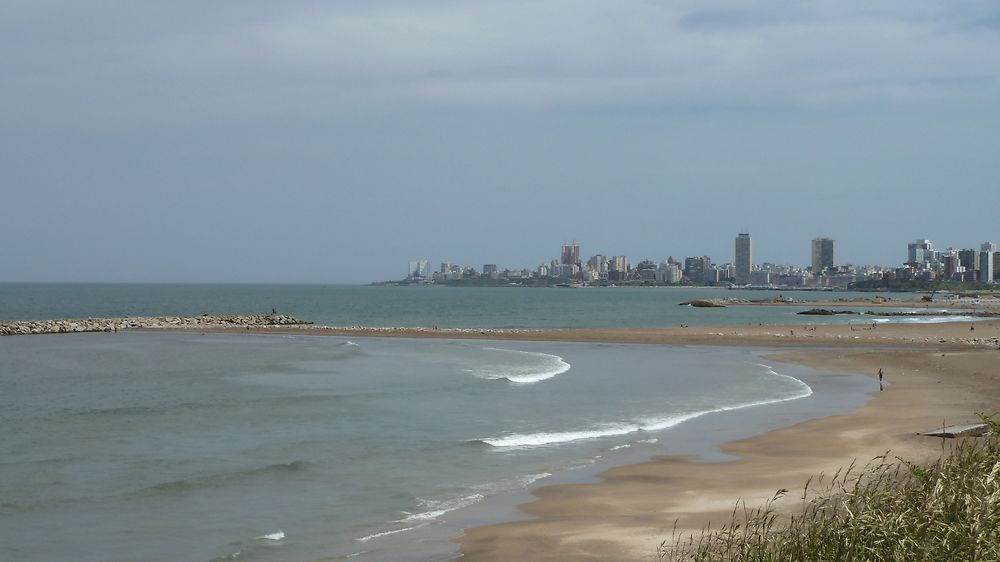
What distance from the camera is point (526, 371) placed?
1757 inches

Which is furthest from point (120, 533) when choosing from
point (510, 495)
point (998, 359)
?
point (998, 359)

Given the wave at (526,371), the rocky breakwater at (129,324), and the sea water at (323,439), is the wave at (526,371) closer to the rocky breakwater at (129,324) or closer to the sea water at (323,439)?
the sea water at (323,439)

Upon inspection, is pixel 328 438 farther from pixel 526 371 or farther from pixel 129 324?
pixel 129 324

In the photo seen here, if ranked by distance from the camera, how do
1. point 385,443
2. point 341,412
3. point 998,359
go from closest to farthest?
point 385,443
point 341,412
point 998,359

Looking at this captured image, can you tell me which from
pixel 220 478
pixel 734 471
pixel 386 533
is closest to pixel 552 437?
pixel 734 471

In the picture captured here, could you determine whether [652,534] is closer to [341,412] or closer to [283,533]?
[283,533]

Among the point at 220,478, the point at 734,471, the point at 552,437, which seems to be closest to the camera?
the point at 220,478

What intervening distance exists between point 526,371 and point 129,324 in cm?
5267

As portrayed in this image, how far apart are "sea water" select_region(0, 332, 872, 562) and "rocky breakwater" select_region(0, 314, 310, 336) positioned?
93.4ft

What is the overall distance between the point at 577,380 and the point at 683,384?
4361 millimetres

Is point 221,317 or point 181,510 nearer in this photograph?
point 181,510

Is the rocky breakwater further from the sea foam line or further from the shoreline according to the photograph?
the sea foam line

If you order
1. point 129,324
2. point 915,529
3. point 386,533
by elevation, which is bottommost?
point 386,533

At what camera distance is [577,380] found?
40.6 metres
